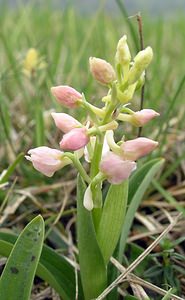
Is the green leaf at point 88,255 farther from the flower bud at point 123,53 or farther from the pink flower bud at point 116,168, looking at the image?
the flower bud at point 123,53

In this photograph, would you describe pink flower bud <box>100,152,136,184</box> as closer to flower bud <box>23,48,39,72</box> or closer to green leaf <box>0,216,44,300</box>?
green leaf <box>0,216,44,300</box>

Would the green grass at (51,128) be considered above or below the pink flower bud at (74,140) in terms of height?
below

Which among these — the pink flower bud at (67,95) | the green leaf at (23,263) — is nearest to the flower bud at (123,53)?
the pink flower bud at (67,95)

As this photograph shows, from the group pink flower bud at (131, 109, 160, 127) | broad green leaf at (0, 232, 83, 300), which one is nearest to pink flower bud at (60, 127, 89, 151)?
pink flower bud at (131, 109, 160, 127)

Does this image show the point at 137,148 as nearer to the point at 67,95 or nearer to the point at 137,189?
the point at 67,95

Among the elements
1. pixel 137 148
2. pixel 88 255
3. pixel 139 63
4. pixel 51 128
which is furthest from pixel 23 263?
pixel 51 128

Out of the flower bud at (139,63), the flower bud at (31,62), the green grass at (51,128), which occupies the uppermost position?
the flower bud at (139,63)

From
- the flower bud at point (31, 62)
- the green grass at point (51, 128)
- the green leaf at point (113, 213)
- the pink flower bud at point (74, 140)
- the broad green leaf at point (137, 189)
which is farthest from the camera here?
the flower bud at point (31, 62)
